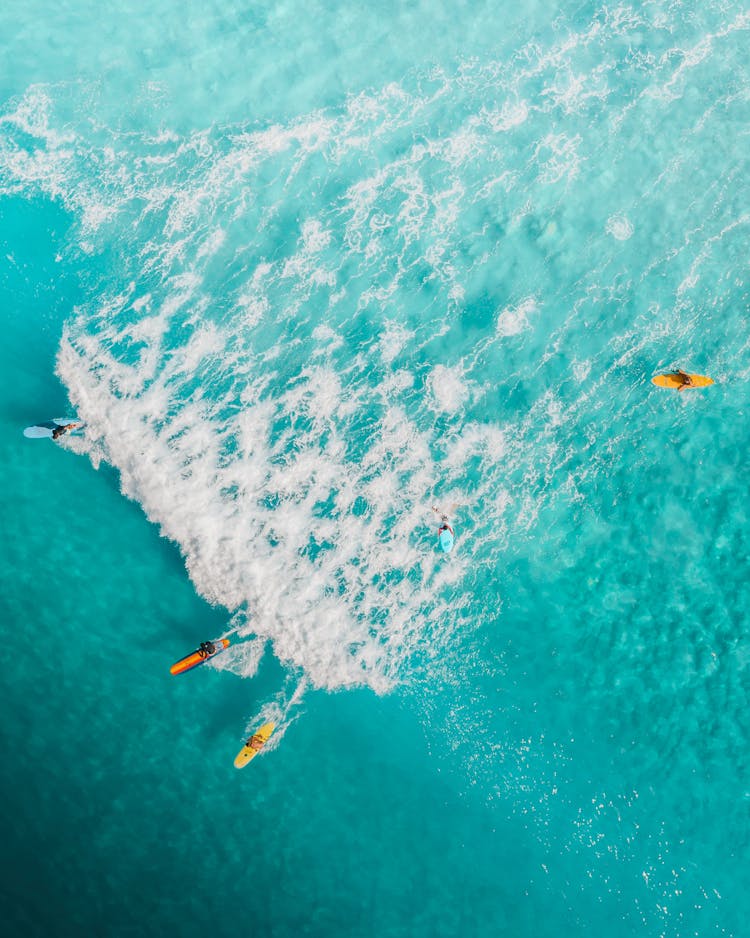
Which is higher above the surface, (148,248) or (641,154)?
(148,248)

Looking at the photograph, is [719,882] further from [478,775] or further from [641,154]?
[641,154]

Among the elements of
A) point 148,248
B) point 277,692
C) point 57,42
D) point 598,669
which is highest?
point 57,42

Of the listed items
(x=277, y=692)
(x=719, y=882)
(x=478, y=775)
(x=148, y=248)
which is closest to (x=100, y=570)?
(x=277, y=692)

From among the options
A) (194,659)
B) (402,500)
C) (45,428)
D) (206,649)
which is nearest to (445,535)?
(402,500)

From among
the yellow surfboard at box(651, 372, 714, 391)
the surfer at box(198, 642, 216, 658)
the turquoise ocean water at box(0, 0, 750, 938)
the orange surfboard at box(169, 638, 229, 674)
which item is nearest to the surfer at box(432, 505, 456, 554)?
the turquoise ocean water at box(0, 0, 750, 938)

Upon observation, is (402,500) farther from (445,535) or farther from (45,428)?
(45,428)

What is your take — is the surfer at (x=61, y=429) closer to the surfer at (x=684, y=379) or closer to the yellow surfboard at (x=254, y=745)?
the yellow surfboard at (x=254, y=745)
